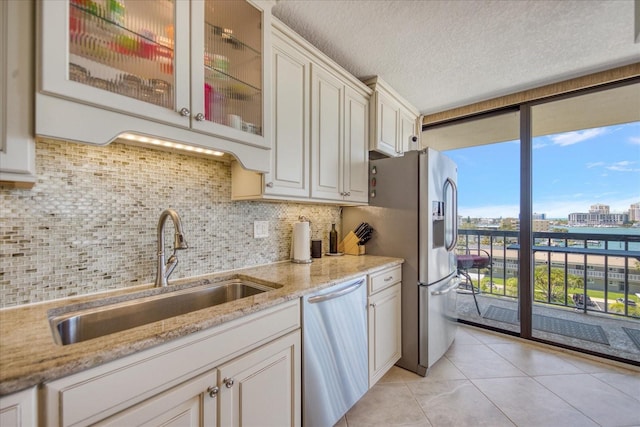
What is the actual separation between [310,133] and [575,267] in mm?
3070

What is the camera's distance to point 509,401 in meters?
1.75

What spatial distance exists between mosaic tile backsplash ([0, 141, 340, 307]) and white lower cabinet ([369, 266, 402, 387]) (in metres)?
0.93

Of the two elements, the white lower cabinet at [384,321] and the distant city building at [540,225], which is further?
the distant city building at [540,225]

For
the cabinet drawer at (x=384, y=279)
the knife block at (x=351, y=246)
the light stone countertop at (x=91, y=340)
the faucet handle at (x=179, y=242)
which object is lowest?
the cabinet drawer at (x=384, y=279)

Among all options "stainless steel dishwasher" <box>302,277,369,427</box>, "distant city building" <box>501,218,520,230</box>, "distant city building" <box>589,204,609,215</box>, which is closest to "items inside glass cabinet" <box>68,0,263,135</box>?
"stainless steel dishwasher" <box>302,277,369,427</box>

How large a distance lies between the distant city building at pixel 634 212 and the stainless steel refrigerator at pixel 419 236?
55.2 inches

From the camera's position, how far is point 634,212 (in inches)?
86.8

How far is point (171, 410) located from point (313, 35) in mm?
2144

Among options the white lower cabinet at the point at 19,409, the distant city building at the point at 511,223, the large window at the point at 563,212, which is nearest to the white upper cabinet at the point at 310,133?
the white lower cabinet at the point at 19,409

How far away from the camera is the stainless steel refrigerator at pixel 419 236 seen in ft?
6.71

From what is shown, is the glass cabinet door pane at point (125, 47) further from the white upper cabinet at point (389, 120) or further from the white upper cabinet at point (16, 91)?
the white upper cabinet at point (389, 120)

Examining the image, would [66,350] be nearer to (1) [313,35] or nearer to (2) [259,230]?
(2) [259,230]

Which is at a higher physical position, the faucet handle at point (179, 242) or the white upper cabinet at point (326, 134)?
the white upper cabinet at point (326, 134)

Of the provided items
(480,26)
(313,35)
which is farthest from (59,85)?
(480,26)
